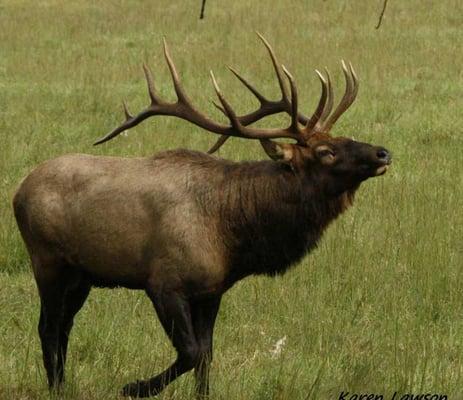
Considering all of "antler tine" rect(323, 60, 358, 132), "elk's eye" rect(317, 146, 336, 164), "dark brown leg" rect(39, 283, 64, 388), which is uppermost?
"antler tine" rect(323, 60, 358, 132)

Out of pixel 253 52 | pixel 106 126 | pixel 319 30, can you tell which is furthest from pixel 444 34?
pixel 106 126

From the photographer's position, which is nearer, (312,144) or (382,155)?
(382,155)

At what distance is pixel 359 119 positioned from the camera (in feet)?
39.3

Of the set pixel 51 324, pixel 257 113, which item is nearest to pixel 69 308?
pixel 51 324

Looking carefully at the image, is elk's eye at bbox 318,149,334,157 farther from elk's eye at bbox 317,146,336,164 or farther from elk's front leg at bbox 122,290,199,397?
elk's front leg at bbox 122,290,199,397

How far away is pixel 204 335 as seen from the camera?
4.58m

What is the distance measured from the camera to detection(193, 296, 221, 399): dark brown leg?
4547 mm

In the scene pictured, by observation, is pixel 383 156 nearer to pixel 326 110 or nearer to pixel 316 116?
pixel 316 116

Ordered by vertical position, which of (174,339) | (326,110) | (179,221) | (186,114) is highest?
(326,110)

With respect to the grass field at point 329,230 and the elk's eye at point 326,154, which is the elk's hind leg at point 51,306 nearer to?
the grass field at point 329,230

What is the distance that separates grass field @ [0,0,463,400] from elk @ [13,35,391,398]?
1.17ft

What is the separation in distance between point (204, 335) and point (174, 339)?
0.23m

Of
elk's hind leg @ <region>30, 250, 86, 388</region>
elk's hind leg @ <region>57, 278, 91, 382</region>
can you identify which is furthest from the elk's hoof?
elk's hind leg @ <region>57, 278, 91, 382</region>

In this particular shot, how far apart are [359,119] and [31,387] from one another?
7.95m
